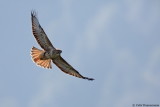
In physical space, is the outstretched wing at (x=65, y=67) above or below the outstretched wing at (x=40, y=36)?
below

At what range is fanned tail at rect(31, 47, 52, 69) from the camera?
952cm

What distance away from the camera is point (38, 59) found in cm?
974

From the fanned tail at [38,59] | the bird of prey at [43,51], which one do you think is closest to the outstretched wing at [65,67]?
the bird of prey at [43,51]

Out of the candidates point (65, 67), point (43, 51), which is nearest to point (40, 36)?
point (43, 51)

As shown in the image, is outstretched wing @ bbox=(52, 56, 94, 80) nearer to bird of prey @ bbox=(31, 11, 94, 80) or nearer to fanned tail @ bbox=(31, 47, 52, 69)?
bird of prey @ bbox=(31, 11, 94, 80)

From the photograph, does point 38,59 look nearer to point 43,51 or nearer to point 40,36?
point 43,51

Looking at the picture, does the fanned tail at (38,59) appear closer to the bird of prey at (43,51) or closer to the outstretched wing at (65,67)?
the bird of prey at (43,51)

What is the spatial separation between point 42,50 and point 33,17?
161 cm

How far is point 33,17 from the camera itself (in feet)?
33.5

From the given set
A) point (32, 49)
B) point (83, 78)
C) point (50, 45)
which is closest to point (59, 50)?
point (50, 45)

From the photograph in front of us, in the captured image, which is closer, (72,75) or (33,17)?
(33,17)

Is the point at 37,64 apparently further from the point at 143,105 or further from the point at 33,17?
the point at 143,105

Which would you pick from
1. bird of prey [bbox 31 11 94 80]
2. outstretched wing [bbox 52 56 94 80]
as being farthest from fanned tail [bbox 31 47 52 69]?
outstretched wing [bbox 52 56 94 80]

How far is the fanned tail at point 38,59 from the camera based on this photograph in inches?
375
